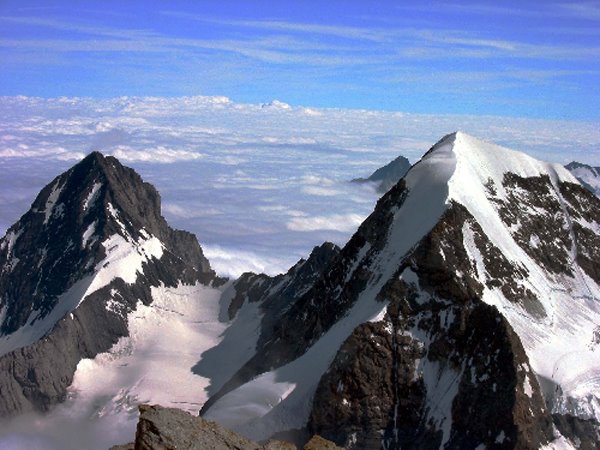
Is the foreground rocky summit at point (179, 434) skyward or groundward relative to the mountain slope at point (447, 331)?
skyward

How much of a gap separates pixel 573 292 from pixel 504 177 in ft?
80.5

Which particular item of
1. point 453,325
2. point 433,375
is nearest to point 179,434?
point 433,375

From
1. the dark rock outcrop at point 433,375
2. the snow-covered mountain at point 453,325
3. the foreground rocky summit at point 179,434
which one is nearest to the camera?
the foreground rocky summit at point 179,434

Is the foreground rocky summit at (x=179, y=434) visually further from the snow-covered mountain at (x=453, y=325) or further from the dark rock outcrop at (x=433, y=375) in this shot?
the dark rock outcrop at (x=433, y=375)

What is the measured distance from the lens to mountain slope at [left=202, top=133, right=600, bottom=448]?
265 ft

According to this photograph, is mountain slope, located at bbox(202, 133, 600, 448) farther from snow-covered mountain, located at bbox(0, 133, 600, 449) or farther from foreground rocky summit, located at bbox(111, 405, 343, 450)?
foreground rocky summit, located at bbox(111, 405, 343, 450)

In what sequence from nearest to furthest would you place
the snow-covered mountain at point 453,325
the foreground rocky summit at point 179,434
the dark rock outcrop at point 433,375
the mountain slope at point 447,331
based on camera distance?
the foreground rocky summit at point 179,434 < the dark rock outcrop at point 433,375 < the mountain slope at point 447,331 < the snow-covered mountain at point 453,325

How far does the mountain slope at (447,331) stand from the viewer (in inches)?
3184

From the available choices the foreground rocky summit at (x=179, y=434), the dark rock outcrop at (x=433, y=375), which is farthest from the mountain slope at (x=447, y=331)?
the foreground rocky summit at (x=179, y=434)

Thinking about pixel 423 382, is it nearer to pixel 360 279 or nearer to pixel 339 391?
pixel 339 391

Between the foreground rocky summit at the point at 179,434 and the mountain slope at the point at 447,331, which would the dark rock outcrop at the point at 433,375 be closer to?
the mountain slope at the point at 447,331

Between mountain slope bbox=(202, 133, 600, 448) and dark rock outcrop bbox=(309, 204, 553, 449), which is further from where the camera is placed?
mountain slope bbox=(202, 133, 600, 448)

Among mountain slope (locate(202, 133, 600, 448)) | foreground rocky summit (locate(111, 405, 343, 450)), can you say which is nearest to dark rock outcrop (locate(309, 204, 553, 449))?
mountain slope (locate(202, 133, 600, 448))

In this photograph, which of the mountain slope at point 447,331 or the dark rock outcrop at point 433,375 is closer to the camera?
the dark rock outcrop at point 433,375
